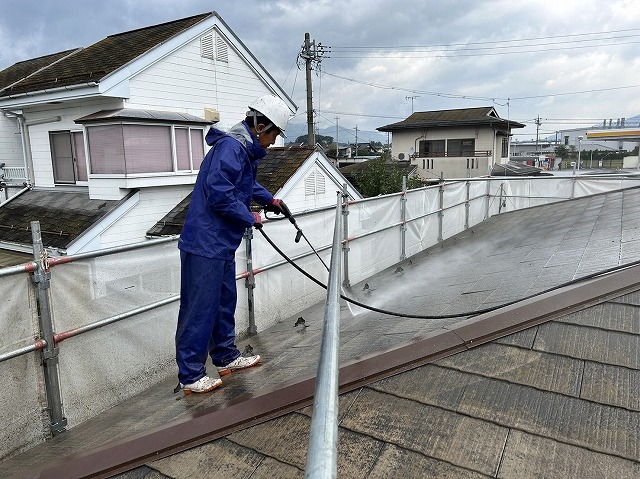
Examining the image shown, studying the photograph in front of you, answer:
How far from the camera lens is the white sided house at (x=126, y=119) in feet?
36.9

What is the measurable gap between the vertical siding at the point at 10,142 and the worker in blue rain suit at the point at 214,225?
14945mm

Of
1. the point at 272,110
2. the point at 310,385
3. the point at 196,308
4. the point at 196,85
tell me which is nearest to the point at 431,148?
the point at 196,85

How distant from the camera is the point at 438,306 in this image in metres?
5.32

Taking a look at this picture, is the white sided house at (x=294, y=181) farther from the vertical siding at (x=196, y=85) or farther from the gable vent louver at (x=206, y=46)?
the gable vent louver at (x=206, y=46)

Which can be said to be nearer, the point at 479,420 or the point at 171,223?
the point at 479,420

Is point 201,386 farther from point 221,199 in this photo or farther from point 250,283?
point 250,283

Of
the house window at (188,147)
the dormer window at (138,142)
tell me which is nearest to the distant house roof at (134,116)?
the dormer window at (138,142)

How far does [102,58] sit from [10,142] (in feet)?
16.7

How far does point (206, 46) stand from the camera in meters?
13.5

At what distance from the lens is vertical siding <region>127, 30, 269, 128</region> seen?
12.1 m

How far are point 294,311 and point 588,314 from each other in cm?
430

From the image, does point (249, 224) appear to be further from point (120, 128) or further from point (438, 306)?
point (120, 128)

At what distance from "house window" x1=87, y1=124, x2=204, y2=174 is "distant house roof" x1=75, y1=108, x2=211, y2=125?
209 mm

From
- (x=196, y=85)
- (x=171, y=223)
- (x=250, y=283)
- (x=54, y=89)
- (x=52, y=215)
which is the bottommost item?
(x=171, y=223)
